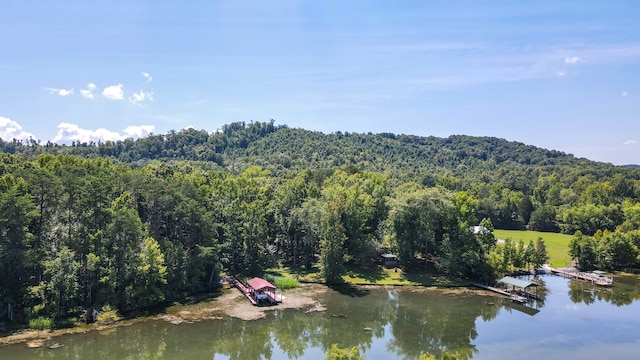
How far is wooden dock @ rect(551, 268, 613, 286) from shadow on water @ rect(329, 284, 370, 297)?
88.4 feet

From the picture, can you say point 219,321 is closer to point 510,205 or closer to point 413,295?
point 413,295

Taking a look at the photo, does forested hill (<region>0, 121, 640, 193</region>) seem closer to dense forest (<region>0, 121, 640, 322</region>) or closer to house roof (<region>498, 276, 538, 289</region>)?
dense forest (<region>0, 121, 640, 322</region>)

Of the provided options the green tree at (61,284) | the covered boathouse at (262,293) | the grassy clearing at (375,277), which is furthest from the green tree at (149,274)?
the grassy clearing at (375,277)

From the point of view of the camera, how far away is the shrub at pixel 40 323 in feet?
107

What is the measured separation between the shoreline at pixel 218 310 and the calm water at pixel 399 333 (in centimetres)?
95

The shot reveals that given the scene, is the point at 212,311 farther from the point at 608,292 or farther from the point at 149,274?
the point at 608,292

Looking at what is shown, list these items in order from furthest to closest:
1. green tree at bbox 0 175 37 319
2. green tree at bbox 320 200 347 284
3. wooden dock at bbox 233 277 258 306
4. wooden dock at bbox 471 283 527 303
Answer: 1. green tree at bbox 320 200 347 284
2. wooden dock at bbox 471 283 527 303
3. wooden dock at bbox 233 277 258 306
4. green tree at bbox 0 175 37 319

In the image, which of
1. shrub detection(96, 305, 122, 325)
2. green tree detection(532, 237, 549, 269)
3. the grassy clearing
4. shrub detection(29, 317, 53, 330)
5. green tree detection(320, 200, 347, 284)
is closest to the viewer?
shrub detection(29, 317, 53, 330)

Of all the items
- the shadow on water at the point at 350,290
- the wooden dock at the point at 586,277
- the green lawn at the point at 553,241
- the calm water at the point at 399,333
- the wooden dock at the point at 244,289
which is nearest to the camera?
the calm water at the point at 399,333

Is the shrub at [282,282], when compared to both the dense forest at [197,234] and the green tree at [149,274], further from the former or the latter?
the green tree at [149,274]

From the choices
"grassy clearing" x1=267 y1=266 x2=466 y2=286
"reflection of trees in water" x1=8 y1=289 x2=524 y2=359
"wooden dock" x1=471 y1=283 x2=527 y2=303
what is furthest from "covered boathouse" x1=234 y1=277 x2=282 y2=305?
"wooden dock" x1=471 y1=283 x2=527 y2=303

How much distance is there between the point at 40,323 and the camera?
108 feet

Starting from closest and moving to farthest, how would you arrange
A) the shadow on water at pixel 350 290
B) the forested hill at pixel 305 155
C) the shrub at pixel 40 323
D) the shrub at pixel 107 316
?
the shrub at pixel 40 323
the shrub at pixel 107 316
the shadow on water at pixel 350 290
the forested hill at pixel 305 155

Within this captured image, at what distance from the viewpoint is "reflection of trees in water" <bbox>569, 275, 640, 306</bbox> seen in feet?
146
